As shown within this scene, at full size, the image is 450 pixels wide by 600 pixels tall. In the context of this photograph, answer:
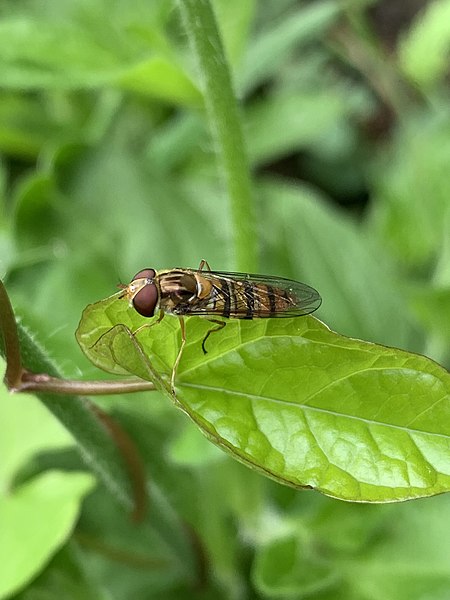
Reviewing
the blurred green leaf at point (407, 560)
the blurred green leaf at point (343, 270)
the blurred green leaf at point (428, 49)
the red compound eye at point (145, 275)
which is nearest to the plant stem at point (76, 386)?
the red compound eye at point (145, 275)

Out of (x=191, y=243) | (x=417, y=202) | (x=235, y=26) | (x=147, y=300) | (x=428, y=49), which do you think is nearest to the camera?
(x=147, y=300)

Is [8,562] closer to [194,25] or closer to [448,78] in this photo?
[194,25]

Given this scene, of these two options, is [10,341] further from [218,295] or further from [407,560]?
[407,560]

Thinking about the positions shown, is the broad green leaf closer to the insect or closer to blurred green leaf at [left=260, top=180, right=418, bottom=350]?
the insect

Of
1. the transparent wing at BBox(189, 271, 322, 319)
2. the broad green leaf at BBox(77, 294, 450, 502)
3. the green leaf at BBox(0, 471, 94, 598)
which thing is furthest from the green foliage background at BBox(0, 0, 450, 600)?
the broad green leaf at BBox(77, 294, 450, 502)

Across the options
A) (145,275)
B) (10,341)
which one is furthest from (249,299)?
(10,341)

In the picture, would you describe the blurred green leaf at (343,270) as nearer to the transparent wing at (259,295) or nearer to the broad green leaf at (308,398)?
the transparent wing at (259,295)

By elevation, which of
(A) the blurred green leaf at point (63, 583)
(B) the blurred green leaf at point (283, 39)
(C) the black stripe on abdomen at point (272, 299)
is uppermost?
(B) the blurred green leaf at point (283, 39)
